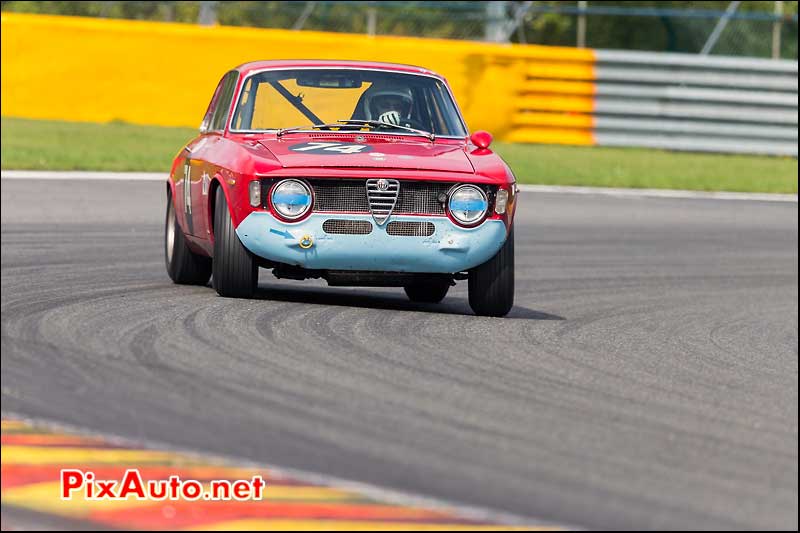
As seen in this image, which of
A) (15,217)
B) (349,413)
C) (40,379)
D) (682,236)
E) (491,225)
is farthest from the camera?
(682,236)

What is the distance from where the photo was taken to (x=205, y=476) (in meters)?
5.04

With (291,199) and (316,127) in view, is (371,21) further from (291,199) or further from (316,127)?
(291,199)

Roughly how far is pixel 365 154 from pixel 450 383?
83.9 inches

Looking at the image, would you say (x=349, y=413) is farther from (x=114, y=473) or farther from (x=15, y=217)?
(x=15, y=217)

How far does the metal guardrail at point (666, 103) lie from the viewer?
23.2 m

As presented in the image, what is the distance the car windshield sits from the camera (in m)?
9.40

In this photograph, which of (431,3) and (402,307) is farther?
(431,3)

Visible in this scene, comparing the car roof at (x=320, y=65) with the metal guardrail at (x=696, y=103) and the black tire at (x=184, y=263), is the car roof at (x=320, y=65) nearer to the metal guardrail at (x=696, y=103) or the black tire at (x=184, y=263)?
the black tire at (x=184, y=263)

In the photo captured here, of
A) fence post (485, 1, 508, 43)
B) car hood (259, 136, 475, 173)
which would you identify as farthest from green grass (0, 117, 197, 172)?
car hood (259, 136, 475, 173)

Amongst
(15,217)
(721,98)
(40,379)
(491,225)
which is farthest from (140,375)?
(721,98)

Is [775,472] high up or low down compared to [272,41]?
down

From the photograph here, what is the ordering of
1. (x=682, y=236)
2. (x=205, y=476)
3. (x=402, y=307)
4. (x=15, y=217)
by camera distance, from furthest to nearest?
(x=682, y=236)
(x=15, y=217)
(x=402, y=307)
(x=205, y=476)

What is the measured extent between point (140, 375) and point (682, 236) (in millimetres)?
9841

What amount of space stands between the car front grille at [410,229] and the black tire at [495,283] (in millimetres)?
453
